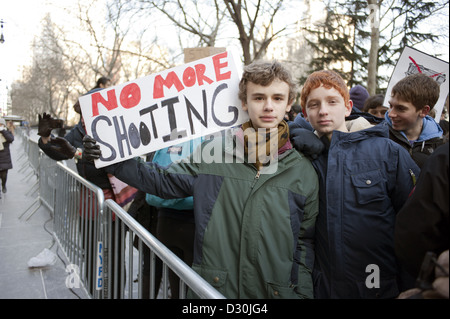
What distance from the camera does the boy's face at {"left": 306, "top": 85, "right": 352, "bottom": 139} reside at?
184 cm

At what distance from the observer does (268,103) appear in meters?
1.89

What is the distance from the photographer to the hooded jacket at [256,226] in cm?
175

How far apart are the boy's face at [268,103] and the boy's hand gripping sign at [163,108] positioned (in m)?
0.22

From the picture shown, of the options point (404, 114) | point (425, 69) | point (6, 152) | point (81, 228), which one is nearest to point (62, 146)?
point (81, 228)

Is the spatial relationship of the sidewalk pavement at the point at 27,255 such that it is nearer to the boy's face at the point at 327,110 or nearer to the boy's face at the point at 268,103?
the boy's face at the point at 268,103

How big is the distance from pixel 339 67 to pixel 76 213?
16.2 metres

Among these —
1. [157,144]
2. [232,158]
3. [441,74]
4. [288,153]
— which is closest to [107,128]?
[157,144]

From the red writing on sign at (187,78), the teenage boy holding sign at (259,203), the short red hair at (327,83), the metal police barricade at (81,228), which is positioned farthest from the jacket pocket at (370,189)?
the metal police barricade at (81,228)

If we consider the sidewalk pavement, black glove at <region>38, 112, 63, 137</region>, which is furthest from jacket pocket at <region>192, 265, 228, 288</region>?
the sidewalk pavement

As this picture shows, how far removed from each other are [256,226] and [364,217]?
1.58 feet

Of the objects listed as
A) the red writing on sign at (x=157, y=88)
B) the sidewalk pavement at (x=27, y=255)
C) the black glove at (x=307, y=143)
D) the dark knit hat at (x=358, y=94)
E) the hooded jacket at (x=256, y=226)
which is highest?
the red writing on sign at (x=157, y=88)

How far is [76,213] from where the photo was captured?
3.85m

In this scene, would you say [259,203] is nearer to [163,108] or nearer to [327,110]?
[327,110]
